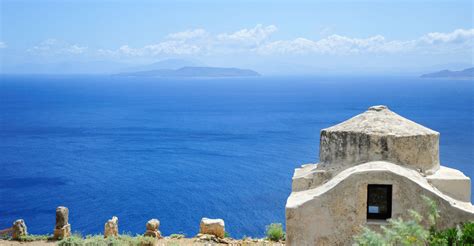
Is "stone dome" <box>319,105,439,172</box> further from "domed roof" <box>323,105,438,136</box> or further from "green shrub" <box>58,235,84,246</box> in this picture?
"green shrub" <box>58,235,84,246</box>

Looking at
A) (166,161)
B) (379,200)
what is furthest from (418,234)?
(166,161)

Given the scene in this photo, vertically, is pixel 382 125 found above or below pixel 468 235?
above

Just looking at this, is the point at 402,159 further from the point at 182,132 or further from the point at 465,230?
the point at 182,132

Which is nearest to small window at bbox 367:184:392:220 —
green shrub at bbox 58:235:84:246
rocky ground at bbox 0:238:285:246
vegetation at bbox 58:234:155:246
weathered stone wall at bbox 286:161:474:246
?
weathered stone wall at bbox 286:161:474:246

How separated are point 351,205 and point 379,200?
1334mm

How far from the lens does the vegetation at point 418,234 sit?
1005 cm

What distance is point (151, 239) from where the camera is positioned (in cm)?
1862

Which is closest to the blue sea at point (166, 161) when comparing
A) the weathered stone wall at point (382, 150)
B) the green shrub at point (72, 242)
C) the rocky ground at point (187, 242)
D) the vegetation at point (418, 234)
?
the rocky ground at point (187, 242)

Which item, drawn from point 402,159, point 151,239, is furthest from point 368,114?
point 151,239

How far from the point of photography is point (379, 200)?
44.9 feet

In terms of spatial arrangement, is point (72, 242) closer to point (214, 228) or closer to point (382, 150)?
point (214, 228)

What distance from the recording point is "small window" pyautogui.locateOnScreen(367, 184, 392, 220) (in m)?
13.1

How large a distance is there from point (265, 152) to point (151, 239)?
1965 inches

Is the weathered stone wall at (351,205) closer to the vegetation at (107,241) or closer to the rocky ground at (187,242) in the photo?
the rocky ground at (187,242)
